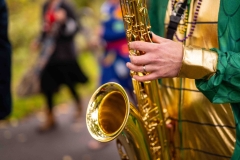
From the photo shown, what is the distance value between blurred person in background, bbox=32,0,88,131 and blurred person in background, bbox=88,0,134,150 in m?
0.70

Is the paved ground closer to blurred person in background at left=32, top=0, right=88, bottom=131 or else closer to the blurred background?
the blurred background

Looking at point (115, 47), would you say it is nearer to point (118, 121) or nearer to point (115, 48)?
point (115, 48)

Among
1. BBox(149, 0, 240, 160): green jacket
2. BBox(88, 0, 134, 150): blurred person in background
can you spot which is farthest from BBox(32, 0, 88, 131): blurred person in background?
BBox(149, 0, 240, 160): green jacket

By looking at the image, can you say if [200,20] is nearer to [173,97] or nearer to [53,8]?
[173,97]

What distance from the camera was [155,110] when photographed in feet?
6.63

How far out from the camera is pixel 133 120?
196 centimetres

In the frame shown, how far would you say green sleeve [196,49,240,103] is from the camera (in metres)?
1.56

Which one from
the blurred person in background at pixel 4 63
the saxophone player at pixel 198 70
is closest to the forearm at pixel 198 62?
the saxophone player at pixel 198 70

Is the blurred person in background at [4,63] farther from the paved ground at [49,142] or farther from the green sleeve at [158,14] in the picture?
the paved ground at [49,142]

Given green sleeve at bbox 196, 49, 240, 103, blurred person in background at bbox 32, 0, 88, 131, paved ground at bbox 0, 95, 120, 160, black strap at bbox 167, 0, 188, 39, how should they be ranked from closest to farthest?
1. green sleeve at bbox 196, 49, 240, 103
2. black strap at bbox 167, 0, 188, 39
3. paved ground at bbox 0, 95, 120, 160
4. blurred person in background at bbox 32, 0, 88, 131

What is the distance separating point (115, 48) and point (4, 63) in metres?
2.72

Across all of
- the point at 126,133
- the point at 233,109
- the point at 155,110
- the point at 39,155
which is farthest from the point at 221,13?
the point at 39,155

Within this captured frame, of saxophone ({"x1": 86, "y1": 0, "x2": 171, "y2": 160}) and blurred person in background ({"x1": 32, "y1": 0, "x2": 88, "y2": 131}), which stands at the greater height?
saxophone ({"x1": 86, "y1": 0, "x2": 171, "y2": 160})

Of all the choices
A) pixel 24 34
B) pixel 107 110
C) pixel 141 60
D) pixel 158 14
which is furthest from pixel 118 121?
pixel 24 34
